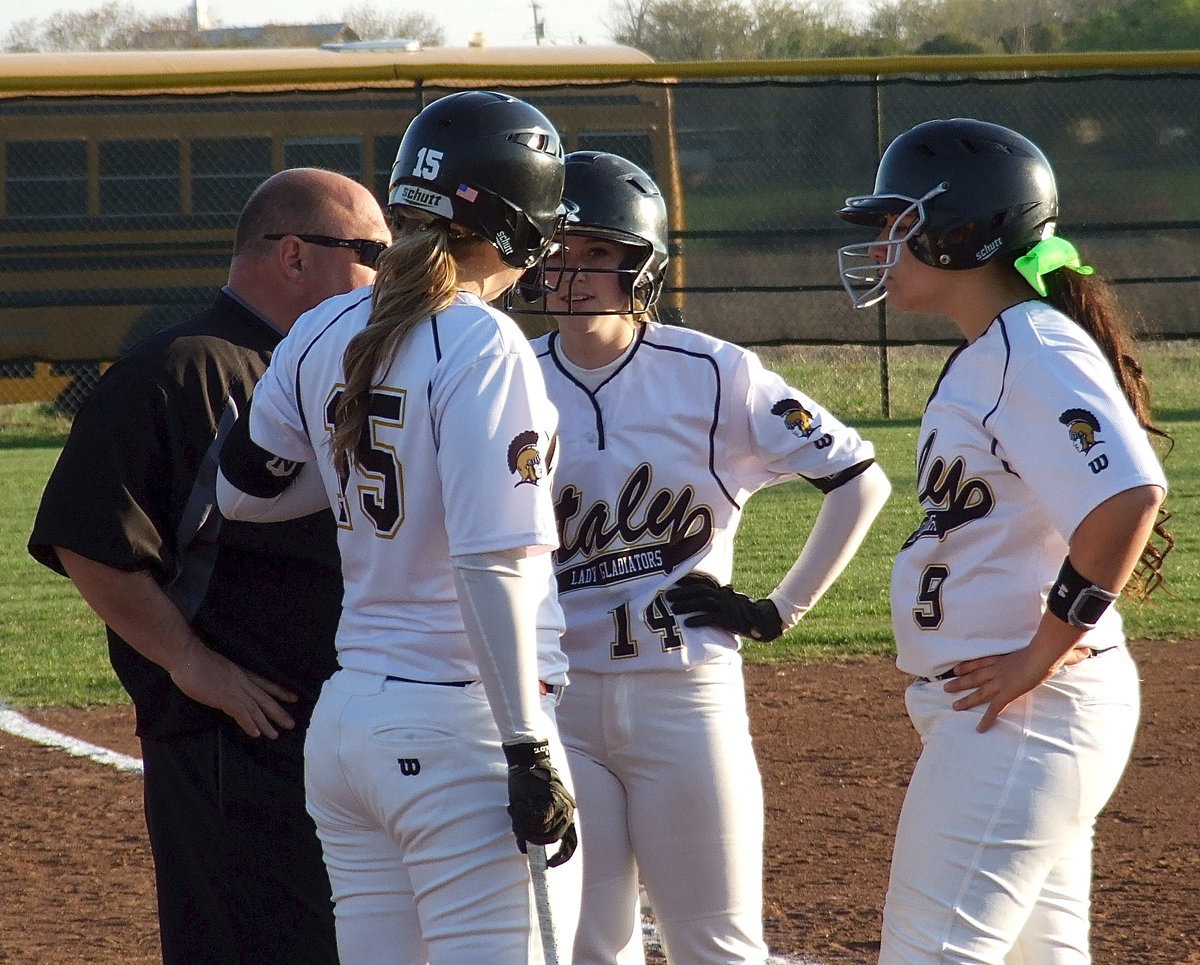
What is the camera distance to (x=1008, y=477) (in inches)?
96.9

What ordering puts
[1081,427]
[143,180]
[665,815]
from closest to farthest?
1. [1081,427]
2. [665,815]
3. [143,180]

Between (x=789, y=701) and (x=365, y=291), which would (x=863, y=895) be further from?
(x=365, y=291)

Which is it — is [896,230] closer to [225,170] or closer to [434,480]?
[434,480]

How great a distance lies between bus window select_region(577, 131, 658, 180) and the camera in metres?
13.7

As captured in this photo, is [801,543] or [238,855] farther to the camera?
[801,543]

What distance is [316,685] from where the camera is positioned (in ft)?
9.90

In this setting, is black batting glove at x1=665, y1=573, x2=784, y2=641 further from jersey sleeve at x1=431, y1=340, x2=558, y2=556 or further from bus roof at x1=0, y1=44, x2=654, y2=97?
bus roof at x1=0, y1=44, x2=654, y2=97

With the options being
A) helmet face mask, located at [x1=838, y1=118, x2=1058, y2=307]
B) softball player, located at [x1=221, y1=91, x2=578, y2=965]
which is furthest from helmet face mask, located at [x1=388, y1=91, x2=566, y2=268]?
helmet face mask, located at [x1=838, y1=118, x2=1058, y2=307]

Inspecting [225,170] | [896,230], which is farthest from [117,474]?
[225,170]

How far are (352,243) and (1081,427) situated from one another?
160 centimetres

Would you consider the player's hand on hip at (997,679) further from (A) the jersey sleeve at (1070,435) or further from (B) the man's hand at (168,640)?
(B) the man's hand at (168,640)

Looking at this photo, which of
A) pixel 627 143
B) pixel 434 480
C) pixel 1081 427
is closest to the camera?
pixel 434 480

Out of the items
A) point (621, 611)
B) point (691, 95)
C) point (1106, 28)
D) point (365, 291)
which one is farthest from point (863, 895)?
point (1106, 28)

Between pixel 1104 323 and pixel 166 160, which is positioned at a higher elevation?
pixel 166 160
